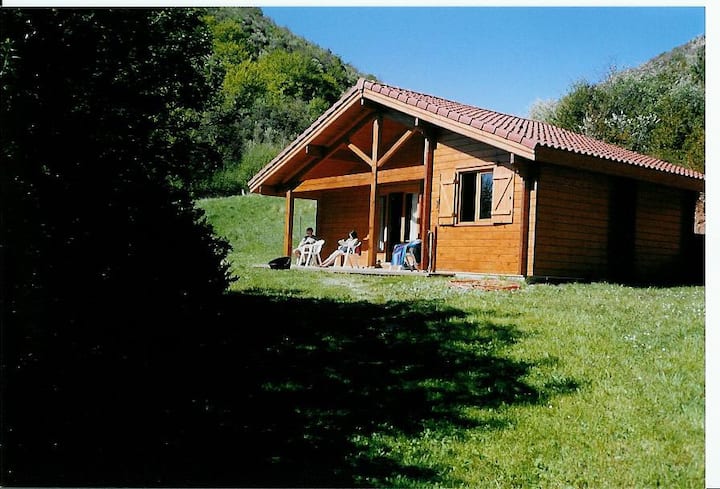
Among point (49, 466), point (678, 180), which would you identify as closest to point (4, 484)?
point (49, 466)

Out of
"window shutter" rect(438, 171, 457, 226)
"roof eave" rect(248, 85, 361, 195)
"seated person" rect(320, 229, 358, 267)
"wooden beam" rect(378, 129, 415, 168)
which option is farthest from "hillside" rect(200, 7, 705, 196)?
"seated person" rect(320, 229, 358, 267)

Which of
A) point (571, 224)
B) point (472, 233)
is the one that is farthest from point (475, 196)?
point (571, 224)

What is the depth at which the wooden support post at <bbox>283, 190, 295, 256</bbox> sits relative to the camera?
1498cm

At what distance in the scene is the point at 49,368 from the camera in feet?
13.7

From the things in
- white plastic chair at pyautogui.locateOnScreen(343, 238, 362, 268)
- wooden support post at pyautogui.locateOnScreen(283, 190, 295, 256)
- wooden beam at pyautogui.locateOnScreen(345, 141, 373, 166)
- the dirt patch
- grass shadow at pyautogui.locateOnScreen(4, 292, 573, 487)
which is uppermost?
wooden beam at pyautogui.locateOnScreen(345, 141, 373, 166)

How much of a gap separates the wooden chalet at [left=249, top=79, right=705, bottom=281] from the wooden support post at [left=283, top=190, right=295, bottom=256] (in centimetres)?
163

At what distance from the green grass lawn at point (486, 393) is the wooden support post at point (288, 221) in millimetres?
6921

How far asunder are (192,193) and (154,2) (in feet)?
5.87

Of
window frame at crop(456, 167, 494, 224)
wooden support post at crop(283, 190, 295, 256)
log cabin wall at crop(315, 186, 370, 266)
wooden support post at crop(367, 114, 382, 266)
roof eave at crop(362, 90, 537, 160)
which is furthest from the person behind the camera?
log cabin wall at crop(315, 186, 370, 266)

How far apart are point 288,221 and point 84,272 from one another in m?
11.3

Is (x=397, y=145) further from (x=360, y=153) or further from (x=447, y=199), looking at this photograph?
(x=447, y=199)

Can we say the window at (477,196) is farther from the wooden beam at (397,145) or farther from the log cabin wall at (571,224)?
the wooden beam at (397,145)

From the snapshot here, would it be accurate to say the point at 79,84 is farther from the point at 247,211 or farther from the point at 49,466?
the point at 247,211

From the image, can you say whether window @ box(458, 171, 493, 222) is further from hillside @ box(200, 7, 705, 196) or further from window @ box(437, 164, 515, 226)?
hillside @ box(200, 7, 705, 196)
